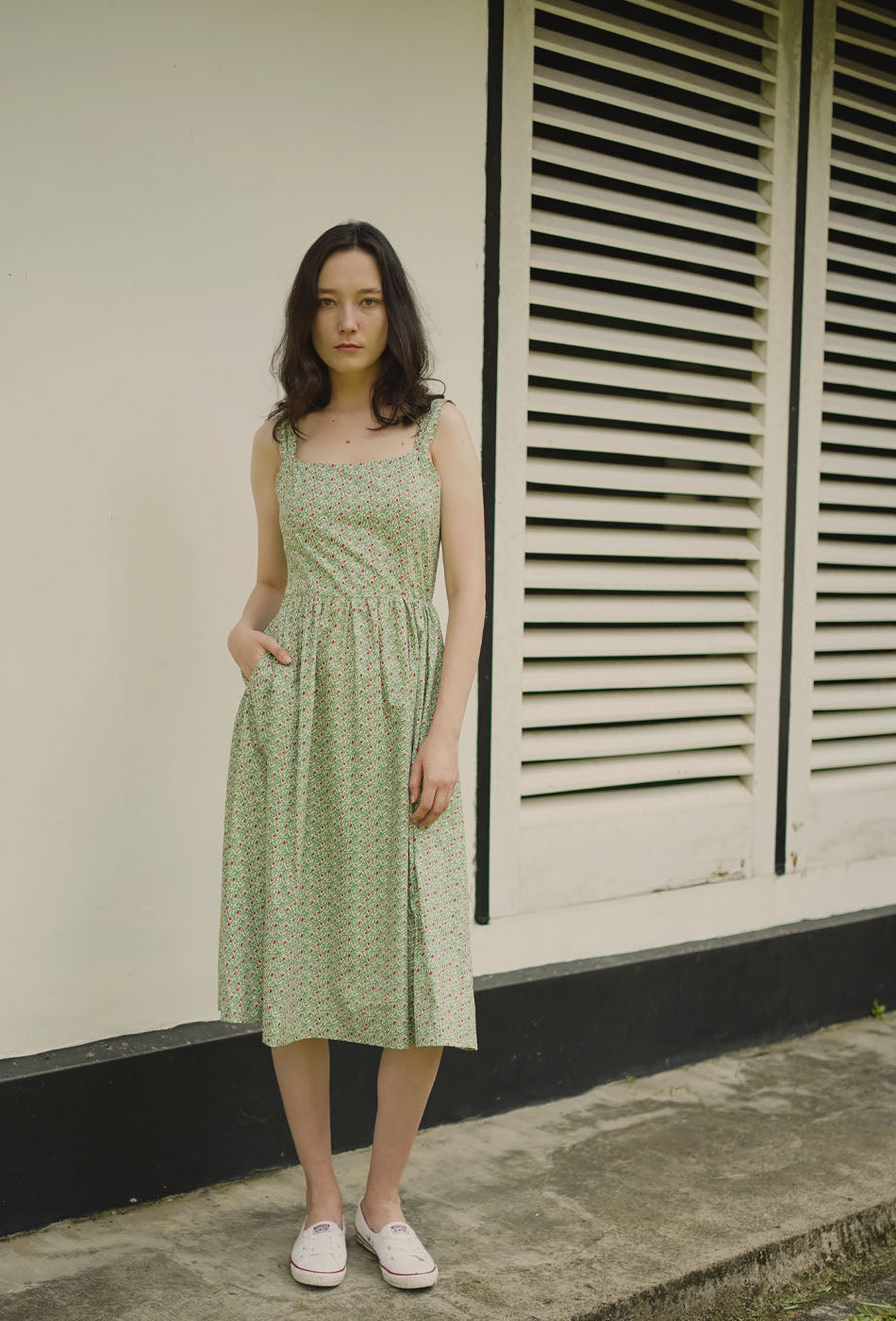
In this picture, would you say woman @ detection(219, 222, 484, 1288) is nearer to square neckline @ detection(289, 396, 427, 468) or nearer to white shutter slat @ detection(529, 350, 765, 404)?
square neckline @ detection(289, 396, 427, 468)

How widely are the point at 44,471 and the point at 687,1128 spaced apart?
2.36 meters

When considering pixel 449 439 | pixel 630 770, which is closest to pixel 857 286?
pixel 630 770

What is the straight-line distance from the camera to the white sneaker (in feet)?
9.04

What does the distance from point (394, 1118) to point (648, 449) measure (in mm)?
2101

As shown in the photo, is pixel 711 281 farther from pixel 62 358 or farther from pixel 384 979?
pixel 384 979

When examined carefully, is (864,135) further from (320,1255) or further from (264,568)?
(320,1255)

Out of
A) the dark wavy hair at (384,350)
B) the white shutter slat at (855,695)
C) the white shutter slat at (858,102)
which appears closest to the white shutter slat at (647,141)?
the white shutter slat at (858,102)

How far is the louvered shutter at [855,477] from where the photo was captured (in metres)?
4.52

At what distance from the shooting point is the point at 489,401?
372 centimetres

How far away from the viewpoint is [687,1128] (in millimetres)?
3705

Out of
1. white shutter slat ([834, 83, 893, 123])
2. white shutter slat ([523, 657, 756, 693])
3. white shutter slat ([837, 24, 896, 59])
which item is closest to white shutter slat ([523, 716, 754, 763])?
white shutter slat ([523, 657, 756, 693])

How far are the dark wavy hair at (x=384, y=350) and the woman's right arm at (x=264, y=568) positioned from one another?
78mm

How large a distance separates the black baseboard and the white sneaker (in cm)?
49

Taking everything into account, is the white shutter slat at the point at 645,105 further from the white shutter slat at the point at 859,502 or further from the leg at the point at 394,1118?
the leg at the point at 394,1118
